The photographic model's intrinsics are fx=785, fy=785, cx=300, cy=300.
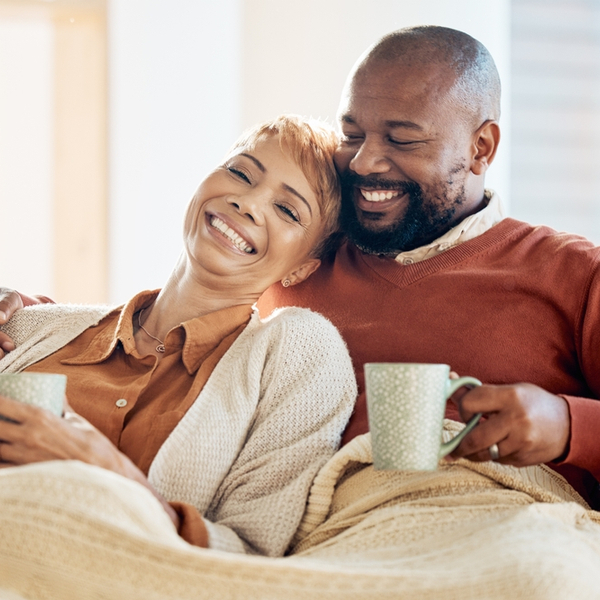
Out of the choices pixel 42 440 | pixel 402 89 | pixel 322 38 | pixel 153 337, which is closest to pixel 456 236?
pixel 402 89

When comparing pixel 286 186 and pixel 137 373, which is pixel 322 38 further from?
pixel 137 373

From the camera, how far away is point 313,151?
1.55m

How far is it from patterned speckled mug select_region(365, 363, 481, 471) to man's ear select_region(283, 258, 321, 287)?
26.7 inches

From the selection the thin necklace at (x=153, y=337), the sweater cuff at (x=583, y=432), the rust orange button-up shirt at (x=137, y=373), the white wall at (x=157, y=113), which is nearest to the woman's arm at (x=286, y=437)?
the rust orange button-up shirt at (x=137, y=373)

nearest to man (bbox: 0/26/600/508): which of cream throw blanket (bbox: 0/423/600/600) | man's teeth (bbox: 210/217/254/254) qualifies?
man's teeth (bbox: 210/217/254/254)

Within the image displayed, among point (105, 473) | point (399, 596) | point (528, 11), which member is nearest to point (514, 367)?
point (399, 596)

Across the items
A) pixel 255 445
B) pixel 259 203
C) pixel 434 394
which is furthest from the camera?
pixel 259 203

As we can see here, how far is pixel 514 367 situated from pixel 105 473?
820 mm

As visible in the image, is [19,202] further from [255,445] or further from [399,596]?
[399,596]

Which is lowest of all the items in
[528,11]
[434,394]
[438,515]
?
[438,515]

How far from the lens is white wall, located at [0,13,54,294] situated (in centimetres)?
279

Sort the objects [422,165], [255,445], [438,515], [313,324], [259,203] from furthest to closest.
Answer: [422,165] < [259,203] < [313,324] < [255,445] < [438,515]

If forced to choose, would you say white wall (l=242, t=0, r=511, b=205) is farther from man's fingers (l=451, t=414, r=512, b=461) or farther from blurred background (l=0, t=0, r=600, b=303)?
man's fingers (l=451, t=414, r=512, b=461)

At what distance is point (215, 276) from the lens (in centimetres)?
149
